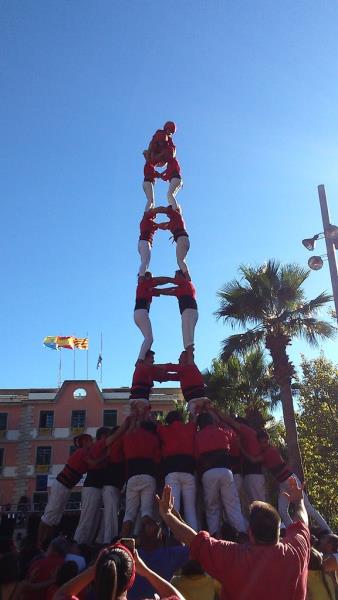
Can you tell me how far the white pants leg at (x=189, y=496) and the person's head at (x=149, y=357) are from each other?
102 inches

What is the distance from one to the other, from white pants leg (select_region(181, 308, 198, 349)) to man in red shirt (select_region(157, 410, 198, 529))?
2251 mm

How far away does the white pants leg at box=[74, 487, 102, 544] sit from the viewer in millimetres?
7656

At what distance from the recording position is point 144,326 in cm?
987

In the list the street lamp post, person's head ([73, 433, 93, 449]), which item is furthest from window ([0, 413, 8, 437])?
the street lamp post

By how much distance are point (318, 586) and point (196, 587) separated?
1.29 meters

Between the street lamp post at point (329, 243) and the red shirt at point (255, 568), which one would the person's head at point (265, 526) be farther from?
the street lamp post at point (329, 243)

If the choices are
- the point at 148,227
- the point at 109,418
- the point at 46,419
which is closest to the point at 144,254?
the point at 148,227

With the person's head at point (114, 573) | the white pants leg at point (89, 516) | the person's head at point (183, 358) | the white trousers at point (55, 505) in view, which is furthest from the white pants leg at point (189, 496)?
the person's head at point (114, 573)

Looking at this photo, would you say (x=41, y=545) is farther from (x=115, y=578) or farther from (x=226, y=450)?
(x=115, y=578)

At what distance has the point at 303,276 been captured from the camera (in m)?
15.0

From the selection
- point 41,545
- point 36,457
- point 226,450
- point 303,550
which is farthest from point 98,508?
point 36,457

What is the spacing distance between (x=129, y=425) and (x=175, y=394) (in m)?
26.2

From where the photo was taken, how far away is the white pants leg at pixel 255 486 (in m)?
8.08

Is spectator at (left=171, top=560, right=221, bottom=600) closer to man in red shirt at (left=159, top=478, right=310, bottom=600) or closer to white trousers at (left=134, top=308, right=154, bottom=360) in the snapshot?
man in red shirt at (left=159, top=478, right=310, bottom=600)
